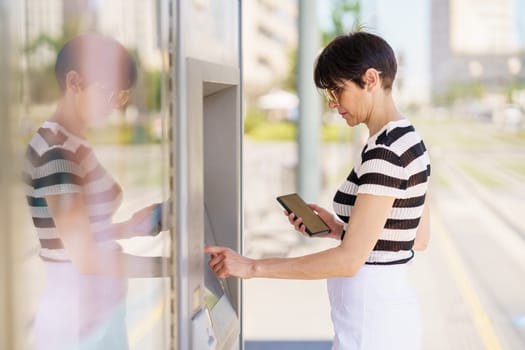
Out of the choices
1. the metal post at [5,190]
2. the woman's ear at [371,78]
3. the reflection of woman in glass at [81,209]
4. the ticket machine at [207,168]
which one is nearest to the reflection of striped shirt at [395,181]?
the woman's ear at [371,78]

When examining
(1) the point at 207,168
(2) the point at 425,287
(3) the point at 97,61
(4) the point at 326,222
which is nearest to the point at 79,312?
(3) the point at 97,61

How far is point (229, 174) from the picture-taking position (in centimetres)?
296

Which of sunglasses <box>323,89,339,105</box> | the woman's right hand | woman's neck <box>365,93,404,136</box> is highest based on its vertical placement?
sunglasses <box>323,89,339,105</box>

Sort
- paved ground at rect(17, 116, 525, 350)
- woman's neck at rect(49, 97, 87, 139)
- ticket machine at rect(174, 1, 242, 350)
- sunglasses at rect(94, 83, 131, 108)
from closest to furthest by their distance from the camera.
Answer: woman's neck at rect(49, 97, 87, 139), sunglasses at rect(94, 83, 131, 108), paved ground at rect(17, 116, 525, 350), ticket machine at rect(174, 1, 242, 350)

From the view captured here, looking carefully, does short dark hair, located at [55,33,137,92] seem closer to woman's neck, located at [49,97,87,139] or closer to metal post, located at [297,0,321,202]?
woman's neck, located at [49,97,87,139]

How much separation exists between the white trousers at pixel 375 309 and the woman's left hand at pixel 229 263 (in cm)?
31

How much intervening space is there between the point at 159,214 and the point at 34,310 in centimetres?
74

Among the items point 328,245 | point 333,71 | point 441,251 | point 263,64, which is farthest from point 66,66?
point 263,64

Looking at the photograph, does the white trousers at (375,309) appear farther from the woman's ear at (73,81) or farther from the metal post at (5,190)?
the metal post at (5,190)

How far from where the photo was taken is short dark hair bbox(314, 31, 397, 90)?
2.60 meters

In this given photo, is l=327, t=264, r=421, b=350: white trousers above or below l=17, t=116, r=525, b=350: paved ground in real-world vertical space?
above

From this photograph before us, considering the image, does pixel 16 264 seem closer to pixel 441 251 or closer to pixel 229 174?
pixel 229 174

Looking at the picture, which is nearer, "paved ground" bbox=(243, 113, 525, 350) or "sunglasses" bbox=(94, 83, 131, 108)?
"sunglasses" bbox=(94, 83, 131, 108)

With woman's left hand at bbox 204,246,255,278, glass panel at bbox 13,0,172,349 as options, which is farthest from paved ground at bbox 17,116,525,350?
woman's left hand at bbox 204,246,255,278
